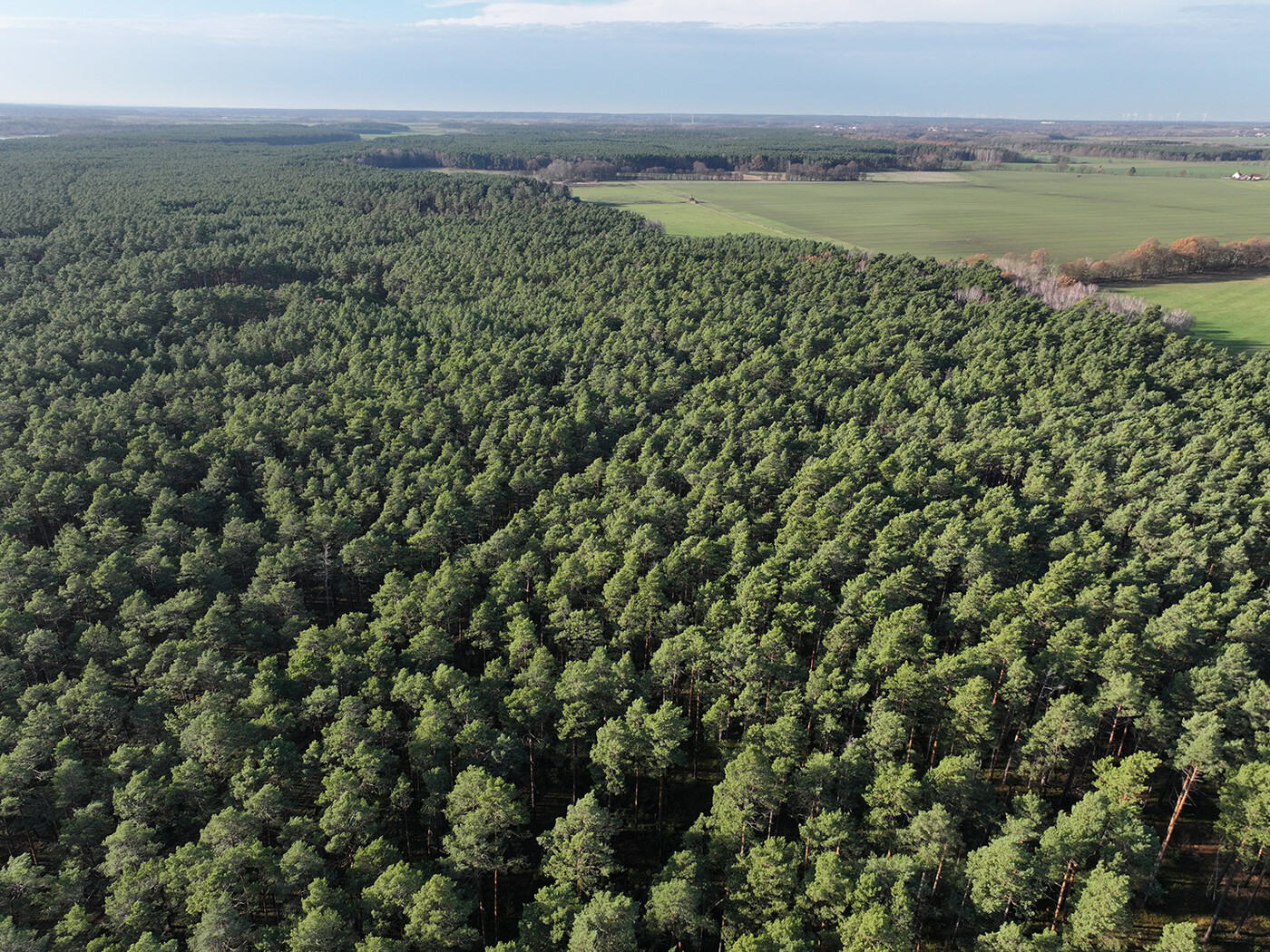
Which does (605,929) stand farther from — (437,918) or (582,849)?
(437,918)

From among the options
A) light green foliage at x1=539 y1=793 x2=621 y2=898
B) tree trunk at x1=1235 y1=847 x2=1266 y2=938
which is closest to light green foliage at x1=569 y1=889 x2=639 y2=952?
light green foliage at x1=539 y1=793 x2=621 y2=898

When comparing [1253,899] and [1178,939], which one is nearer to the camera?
[1178,939]

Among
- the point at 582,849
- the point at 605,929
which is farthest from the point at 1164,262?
the point at 605,929

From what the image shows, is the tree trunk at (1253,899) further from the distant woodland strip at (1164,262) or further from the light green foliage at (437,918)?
the distant woodland strip at (1164,262)

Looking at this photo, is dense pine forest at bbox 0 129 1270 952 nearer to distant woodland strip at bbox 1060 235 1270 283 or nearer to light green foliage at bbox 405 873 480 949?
light green foliage at bbox 405 873 480 949

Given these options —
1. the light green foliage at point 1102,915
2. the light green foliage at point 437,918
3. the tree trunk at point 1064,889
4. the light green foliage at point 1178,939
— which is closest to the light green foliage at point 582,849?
the light green foliage at point 437,918

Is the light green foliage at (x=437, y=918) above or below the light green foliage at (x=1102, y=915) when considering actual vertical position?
below
